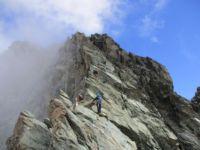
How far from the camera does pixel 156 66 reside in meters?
92.9

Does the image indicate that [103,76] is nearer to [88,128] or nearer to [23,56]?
[88,128]

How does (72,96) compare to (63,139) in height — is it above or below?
above

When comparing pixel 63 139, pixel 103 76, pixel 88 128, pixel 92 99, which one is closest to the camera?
pixel 63 139

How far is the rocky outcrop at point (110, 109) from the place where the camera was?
150 ft

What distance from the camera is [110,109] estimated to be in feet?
197

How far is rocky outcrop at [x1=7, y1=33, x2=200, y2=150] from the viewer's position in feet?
150

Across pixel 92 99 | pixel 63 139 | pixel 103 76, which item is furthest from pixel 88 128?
pixel 103 76

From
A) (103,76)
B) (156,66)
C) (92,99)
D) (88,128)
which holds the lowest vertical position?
(88,128)

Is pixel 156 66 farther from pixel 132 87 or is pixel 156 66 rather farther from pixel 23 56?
pixel 23 56

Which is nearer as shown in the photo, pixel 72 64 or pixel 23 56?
pixel 72 64

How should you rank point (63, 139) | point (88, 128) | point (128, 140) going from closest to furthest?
point (63, 139) < point (88, 128) < point (128, 140)

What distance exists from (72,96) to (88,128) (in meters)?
23.8

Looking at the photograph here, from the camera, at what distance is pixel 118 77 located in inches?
2926

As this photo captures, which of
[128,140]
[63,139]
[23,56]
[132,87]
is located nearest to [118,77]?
[132,87]
